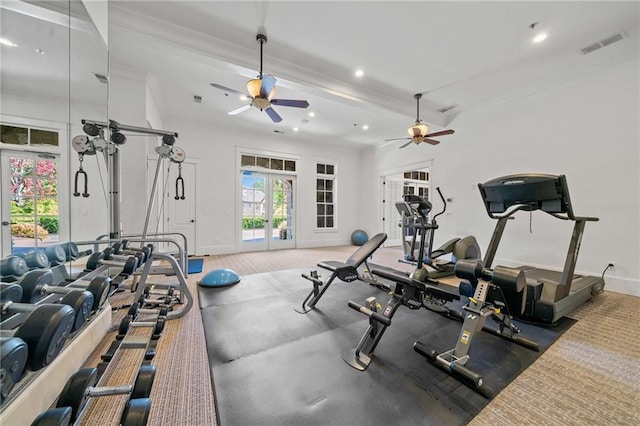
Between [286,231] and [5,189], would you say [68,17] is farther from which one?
[286,231]

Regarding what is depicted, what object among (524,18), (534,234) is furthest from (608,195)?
(524,18)

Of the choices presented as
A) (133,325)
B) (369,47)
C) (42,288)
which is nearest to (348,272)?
(133,325)

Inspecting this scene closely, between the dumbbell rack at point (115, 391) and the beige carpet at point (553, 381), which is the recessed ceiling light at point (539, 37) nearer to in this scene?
the beige carpet at point (553, 381)

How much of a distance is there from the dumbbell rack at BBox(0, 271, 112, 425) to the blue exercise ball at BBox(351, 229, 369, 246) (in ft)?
22.5

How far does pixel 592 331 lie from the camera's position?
232 cm

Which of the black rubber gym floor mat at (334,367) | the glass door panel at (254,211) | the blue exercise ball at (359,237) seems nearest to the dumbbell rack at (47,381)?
the black rubber gym floor mat at (334,367)

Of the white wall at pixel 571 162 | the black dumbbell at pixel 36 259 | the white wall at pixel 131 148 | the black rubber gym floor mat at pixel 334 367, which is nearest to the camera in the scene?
the black rubber gym floor mat at pixel 334 367

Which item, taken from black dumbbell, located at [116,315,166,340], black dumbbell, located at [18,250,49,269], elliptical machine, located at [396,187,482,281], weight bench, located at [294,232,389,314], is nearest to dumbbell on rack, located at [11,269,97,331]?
black dumbbell, located at [18,250,49,269]

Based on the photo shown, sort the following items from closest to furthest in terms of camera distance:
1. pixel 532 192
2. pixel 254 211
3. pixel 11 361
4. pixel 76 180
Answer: pixel 11 361
pixel 76 180
pixel 532 192
pixel 254 211

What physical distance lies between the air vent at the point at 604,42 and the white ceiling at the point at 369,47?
54mm

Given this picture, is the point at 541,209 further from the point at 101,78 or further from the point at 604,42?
the point at 101,78

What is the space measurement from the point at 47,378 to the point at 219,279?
2.28 meters

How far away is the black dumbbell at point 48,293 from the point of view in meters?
1.17

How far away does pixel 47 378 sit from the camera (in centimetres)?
139
